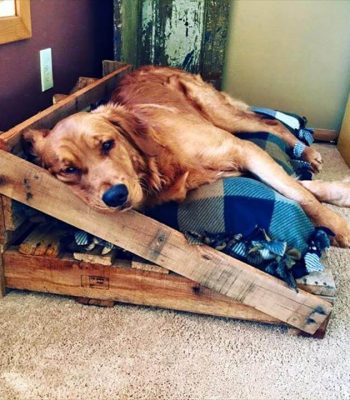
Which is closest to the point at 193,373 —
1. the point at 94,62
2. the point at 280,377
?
the point at 280,377

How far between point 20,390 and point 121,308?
1.37ft

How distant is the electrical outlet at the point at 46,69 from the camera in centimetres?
205

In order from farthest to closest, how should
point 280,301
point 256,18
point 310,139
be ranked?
point 256,18 < point 310,139 < point 280,301

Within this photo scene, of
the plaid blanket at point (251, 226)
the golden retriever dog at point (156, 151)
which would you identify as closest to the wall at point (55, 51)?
the golden retriever dog at point (156, 151)

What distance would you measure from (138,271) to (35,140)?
514 millimetres

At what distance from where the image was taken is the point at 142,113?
172cm

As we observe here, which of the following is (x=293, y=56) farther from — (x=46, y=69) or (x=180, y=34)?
(x=46, y=69)

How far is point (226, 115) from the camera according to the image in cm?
222

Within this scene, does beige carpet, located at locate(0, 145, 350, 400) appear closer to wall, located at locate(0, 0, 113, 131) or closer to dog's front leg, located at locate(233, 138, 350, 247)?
dog's front leg, located at locate(233, 138, 350, 247)

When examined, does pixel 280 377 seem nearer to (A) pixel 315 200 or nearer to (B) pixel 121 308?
(B) pixel 121 308

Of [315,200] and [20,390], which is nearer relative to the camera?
[20,390]

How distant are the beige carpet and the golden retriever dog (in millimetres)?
393

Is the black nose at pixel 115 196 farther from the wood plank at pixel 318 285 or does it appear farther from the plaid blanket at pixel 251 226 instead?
the wood plank at pixel 318 285

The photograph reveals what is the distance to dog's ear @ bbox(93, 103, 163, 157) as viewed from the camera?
1.50 metres
